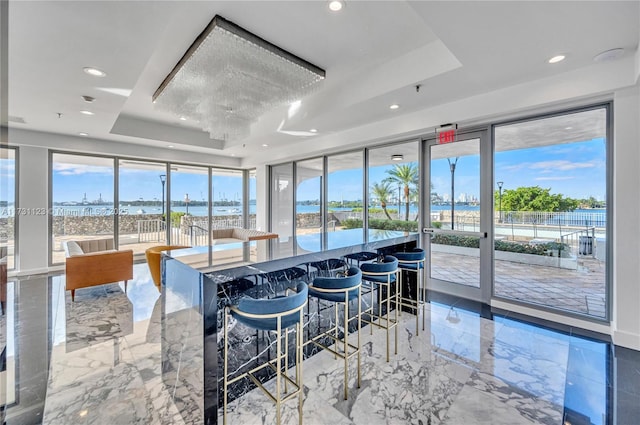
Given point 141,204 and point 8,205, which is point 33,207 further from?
point 141,204

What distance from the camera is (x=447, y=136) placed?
4125 mm

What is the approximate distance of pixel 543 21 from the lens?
2076 millimetres

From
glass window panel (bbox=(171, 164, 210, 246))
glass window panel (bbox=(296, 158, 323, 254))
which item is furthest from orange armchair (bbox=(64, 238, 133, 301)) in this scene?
glass window panel (bbox=(296, 158, 323, 254))

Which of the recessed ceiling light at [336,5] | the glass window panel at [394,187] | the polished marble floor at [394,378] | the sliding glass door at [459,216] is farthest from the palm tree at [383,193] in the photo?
the recessed ceiling light at [336,5]

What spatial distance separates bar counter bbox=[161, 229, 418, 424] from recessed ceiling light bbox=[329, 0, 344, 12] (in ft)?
6.86

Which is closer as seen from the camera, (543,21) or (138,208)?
(543,21)

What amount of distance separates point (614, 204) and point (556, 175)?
68cm

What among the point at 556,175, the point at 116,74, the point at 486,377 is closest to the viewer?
the point at 486,377

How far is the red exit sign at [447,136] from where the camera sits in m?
4.09

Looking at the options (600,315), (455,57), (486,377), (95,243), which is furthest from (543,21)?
(95,243)

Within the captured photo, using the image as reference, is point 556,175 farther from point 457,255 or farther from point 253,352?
point 253,352

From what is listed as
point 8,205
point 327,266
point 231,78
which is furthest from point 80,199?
point 327,266

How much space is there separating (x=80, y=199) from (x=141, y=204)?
117 cm

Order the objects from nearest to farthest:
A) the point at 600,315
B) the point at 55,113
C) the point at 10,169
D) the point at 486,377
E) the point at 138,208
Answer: the point at 486,377, the point at 600,315, the point at 55,113, the point at 10,169, the point at 138,208
